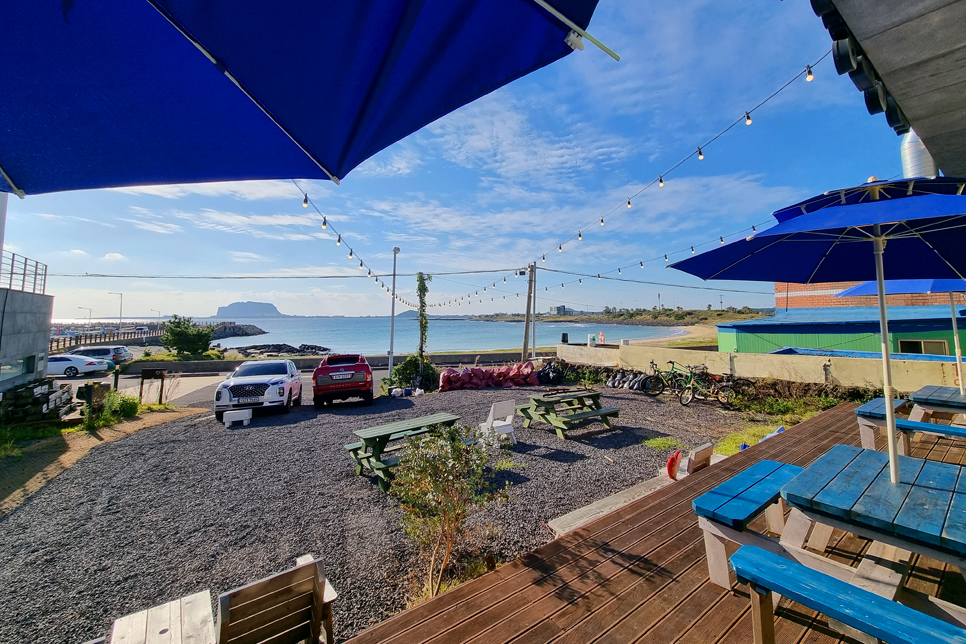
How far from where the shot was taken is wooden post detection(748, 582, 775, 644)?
61.5 inches

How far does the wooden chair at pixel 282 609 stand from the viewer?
5.87ft

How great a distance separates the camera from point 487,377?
13.5 m

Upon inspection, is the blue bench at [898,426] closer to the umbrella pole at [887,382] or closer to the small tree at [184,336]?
the umbrella pole at [887,382]

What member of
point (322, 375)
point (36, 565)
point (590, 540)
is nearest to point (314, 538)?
point (36, 565)

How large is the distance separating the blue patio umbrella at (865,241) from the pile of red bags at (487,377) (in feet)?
32.7

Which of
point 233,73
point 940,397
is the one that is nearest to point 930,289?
point 940,397

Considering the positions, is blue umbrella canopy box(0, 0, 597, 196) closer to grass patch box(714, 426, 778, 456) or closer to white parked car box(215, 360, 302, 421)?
grass patch box(714, 426, 778, 456)

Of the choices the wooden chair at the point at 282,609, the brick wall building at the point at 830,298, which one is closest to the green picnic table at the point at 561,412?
the wooden chair at the point at 282,609

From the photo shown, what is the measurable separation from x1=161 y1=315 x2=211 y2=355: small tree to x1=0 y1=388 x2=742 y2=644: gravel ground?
19.6 m

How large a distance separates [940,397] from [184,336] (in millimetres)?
30656

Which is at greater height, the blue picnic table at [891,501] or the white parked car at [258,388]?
the blue picnic table at [891,501]

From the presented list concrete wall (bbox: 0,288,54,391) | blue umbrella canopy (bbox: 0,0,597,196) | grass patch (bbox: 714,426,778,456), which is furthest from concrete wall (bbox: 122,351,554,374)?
blue umbrella canopy (bbox: 0,0,597,196)

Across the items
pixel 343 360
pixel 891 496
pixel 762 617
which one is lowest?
pixel 762 617

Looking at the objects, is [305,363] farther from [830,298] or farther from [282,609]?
[830,298]
